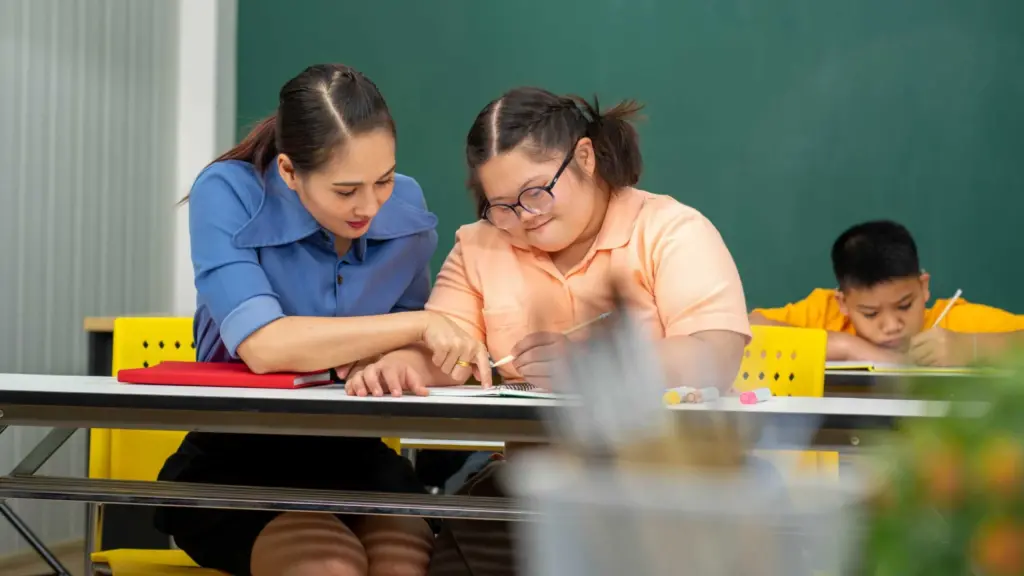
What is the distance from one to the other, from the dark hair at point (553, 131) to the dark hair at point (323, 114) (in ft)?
0.49

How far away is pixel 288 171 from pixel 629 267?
0.55m

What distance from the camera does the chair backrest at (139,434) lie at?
1.84 m

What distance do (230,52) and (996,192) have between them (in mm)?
2868

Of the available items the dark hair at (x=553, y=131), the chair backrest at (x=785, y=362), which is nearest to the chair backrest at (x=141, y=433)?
the dark hair at (x=553, y=131)

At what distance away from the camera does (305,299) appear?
1.75m

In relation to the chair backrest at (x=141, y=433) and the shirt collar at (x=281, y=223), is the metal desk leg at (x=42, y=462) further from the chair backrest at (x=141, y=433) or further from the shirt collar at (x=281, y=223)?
the shirt collar at (x=281, y=223)

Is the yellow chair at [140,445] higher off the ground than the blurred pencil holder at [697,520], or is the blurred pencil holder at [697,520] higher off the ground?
the blurred pencil holder at [697,520]

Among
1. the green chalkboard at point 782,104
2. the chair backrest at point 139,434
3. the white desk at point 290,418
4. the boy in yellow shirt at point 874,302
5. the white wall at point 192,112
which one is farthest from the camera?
the white wall at point 192,112

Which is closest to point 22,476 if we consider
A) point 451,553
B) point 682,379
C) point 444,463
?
point 451,553

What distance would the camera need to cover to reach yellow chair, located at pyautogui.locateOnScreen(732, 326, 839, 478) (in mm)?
1890

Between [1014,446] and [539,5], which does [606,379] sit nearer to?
[1014,446]

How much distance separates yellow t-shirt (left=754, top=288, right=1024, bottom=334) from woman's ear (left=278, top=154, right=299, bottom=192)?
2109 mm

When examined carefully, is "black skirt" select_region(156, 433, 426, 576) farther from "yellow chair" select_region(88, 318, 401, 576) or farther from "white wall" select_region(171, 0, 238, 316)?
"white wall" select_region(171, 0, 238, 316)

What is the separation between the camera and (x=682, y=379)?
362 millimetres
